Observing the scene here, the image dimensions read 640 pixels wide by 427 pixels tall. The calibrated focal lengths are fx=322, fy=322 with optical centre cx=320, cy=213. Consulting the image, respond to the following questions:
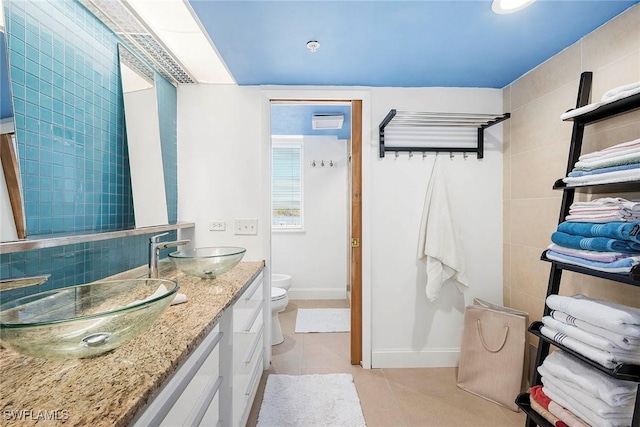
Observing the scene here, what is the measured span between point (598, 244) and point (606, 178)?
28 cm

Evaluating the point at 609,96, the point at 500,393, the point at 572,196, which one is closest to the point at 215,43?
the point at 609,96

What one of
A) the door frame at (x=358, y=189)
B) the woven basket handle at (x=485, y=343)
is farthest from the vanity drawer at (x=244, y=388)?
the woven basket handle at (x=485, y=343)

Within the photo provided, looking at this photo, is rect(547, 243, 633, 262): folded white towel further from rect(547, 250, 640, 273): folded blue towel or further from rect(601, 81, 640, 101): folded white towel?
rect(601, 81, 640, 101): folded white towel

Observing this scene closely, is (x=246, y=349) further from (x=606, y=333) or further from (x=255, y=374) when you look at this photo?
(x=606, y=333)

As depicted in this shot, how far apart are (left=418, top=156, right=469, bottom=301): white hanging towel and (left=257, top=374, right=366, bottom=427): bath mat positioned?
858 mm

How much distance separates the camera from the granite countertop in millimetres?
582

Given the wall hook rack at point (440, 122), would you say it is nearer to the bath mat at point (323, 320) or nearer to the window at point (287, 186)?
the bath mat at point (323, 320)

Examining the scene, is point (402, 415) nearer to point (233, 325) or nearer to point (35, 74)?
point (233, 325)

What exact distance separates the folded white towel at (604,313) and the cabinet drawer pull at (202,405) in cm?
151

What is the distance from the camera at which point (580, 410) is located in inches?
52.6

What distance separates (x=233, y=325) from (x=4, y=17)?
4.37ft

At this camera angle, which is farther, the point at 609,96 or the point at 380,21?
the point at 380,21

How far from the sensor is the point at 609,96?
1.34 metres

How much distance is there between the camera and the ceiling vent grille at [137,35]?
1.47m
